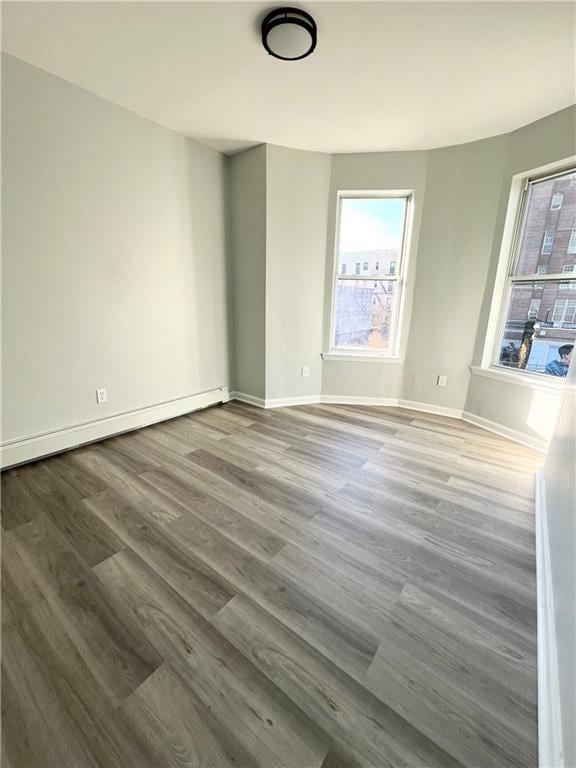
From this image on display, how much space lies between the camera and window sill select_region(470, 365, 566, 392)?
2592mm

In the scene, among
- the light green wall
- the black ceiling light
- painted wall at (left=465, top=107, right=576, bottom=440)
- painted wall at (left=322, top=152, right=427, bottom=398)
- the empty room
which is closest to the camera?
the empty room

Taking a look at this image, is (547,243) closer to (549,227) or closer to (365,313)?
(549,227)

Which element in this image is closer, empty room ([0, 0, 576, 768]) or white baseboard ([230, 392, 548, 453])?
empty room ([0, 0, 576, 768])

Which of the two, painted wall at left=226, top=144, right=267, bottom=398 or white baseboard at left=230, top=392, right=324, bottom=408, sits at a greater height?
painted wall at left=226, top=144, right=267, bottom=398

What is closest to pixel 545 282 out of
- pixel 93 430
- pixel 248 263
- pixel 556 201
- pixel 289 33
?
pixel 556 201

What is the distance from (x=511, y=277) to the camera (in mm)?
2871

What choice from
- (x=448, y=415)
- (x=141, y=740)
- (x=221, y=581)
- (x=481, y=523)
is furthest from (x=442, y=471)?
(x=141, y=740)

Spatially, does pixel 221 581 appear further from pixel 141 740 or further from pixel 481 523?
pixel 481 523

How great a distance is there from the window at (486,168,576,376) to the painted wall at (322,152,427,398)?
855 millimetres

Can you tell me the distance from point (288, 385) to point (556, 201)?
284 centimetres

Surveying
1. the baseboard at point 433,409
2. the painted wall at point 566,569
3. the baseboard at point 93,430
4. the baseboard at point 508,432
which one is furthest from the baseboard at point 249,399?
the painted wall at point 566,569

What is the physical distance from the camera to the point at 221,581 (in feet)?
4.57

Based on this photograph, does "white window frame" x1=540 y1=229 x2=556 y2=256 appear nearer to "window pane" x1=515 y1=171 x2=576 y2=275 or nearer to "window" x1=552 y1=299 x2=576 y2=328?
"window pane" x1=515 y1=171 x2=576 y2=275

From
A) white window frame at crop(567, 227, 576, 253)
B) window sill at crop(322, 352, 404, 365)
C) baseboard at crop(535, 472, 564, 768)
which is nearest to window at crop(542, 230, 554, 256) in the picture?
white window frame at crop(567, 227, 576, 253)
